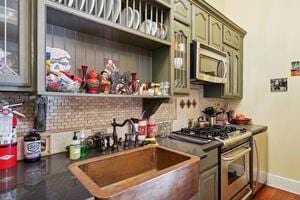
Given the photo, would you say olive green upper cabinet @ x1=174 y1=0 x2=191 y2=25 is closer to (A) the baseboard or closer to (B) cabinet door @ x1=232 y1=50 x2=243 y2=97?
(B) cabinet door @ x1=232 y1=50 x2=243 y2=97

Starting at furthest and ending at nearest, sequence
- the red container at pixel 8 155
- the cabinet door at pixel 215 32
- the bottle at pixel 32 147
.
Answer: the cabinet door at pixel 215 32 < the bottle at pixel 32 147 < the red container at pixel 8 155

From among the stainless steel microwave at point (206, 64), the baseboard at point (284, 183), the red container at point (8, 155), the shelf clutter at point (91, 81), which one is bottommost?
the baseboard at point (284, 183)

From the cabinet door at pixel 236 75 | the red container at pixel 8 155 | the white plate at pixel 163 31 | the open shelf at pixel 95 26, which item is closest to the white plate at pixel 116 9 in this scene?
the open shelf at pixel 95 26

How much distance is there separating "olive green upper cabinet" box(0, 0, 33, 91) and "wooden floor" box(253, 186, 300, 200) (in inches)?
106

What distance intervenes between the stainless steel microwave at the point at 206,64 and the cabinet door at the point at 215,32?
0.50 ft

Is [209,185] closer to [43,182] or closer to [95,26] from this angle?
[43,182]

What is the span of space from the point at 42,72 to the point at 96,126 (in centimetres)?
66

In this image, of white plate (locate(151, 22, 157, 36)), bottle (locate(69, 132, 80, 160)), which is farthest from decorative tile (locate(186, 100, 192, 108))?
bottle (locate(69, 132, 80, 160))

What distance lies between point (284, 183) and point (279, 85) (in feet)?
4.20

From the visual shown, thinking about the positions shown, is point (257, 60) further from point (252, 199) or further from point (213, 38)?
point (252, 199)

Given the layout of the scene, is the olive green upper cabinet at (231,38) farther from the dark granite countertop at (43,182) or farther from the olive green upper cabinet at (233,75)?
the dark granite countertop at (43,182)

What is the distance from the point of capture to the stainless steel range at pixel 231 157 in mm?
Answer: 1657

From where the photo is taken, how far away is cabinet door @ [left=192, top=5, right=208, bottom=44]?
6.24 ft

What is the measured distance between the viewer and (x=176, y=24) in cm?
170
